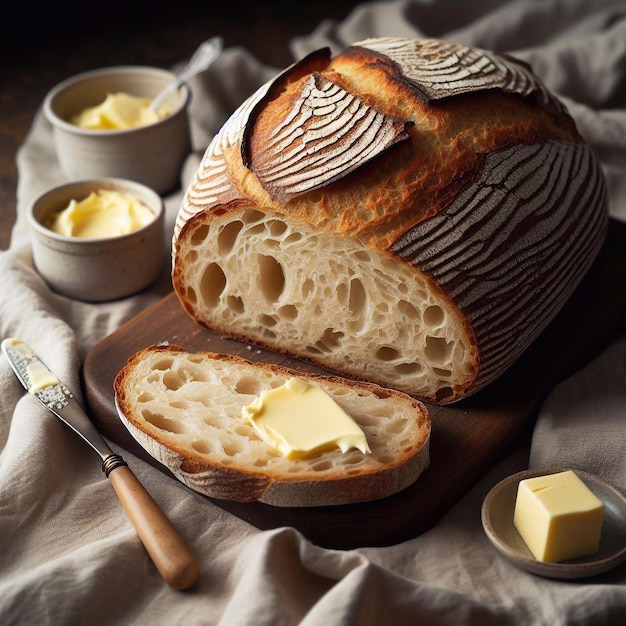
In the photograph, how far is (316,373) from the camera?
9.18 ft

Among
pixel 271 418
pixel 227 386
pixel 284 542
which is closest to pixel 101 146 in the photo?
pixel 227 386

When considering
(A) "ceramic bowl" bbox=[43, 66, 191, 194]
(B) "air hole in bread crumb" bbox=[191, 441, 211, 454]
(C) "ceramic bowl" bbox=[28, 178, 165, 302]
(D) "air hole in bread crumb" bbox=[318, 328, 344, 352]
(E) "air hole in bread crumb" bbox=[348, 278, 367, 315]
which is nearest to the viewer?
(B) "air hole in bread crumb" bbox=[191, 441, 211, 454]

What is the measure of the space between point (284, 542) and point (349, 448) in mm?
285

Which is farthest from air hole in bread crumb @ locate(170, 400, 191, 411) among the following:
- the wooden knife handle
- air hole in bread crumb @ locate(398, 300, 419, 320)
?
air hole in bread crumb @ locate(398, 300, 419, 320)

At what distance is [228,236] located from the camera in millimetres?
2820

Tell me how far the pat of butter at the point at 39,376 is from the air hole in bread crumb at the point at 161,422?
38cm

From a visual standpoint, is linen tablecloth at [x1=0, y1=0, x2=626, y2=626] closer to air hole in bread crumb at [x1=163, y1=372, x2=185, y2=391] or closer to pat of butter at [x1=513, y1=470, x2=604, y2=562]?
pat of butter at [x1=513, y1=470, x2=604, y2=562]

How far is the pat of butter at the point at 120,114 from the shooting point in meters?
3.82

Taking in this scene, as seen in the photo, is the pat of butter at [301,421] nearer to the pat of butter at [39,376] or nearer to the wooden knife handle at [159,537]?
the wooden knife handle at [159,537]

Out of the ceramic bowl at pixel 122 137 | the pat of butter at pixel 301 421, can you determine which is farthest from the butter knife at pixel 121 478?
the ceramic bowl at pixel 122 137

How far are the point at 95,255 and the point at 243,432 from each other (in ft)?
3.36

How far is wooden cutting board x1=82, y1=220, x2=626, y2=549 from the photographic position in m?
2.37

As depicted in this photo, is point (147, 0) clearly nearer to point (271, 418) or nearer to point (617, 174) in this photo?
point (617, 174)

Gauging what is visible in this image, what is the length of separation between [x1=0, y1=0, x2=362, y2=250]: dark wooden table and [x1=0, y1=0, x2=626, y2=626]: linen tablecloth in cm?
162
